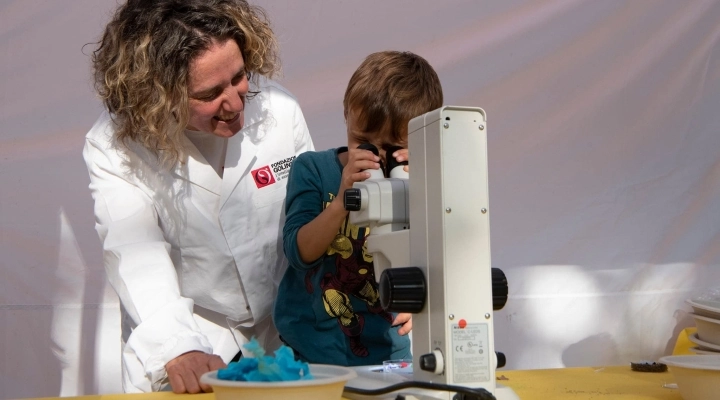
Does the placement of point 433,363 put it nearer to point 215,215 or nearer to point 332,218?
point 332,218

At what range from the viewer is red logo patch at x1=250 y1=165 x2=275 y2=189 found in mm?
1784

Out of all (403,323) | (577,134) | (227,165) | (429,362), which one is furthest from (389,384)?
(577,134)

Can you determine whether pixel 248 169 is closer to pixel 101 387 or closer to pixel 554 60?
pixel 101 387

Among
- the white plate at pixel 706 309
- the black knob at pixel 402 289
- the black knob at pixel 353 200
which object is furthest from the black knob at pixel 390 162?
the white plate at pixel 706 309

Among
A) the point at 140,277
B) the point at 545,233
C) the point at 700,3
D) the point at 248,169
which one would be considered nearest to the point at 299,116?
the point at 248,169

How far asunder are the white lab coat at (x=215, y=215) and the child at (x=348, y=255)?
0.15m

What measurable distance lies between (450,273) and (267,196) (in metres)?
0.86

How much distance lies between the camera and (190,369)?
1201mm

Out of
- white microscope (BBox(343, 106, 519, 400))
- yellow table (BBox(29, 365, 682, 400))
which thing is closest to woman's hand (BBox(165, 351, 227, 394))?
yellow table (BBox(29, 365, 682, 400))

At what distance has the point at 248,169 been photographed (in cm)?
178

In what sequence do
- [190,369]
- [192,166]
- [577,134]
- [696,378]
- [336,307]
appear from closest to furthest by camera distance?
[696,378] < [190,369] < [336,307] < [192,166] < [577,134]

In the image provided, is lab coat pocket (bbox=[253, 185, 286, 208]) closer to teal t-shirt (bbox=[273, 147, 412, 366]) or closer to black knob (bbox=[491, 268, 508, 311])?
teal t-shirt (bbox=[273, 147, 412, 366])

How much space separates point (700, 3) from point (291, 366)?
2.16 m

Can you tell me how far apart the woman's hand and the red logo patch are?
601mm
